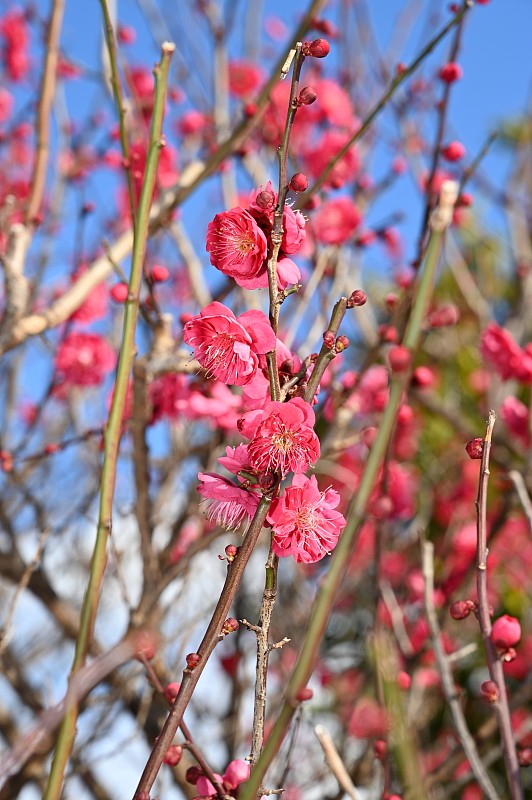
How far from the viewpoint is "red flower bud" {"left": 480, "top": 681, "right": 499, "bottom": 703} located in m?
0.99

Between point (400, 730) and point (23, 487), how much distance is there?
7.73 feet

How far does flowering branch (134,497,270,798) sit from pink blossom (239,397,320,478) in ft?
0.27

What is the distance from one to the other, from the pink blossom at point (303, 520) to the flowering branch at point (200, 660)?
6 centimetres

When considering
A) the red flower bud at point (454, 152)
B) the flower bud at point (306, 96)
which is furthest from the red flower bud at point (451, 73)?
the flower bud at point (306, 96)

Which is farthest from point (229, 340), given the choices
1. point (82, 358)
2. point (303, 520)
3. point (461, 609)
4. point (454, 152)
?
point (82, 358)

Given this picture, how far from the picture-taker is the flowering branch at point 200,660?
2.61 feet

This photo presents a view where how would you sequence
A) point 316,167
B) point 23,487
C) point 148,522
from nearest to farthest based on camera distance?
point 148,522
point 23,487
point 316,167

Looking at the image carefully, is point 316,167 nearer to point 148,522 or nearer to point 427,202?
point 427,202

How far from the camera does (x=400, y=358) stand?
2.25 ft

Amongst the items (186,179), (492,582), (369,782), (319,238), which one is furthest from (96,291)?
(492,582)

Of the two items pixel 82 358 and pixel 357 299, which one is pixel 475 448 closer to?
pixel 357 299

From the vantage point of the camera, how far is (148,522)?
Result: 6.74 ft

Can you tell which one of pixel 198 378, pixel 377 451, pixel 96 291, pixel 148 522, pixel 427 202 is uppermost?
pixel 96 291

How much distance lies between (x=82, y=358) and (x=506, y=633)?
1.80 m
